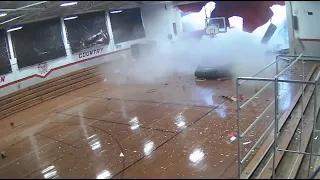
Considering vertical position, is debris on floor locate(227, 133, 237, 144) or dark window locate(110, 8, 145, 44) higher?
dark window locate(110, 8, 145, 44)

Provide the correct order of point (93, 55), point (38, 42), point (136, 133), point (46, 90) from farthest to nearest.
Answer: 1. point (93, 55)
2. point (38, 42)
3. point (46, 90)
4. point (136, 133)

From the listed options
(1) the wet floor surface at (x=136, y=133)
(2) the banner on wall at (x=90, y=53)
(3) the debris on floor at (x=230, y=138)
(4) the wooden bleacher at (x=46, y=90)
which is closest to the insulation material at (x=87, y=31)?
(2) the banner on wall at (x=90, y=53)

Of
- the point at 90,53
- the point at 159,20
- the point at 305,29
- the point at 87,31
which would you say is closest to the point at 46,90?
the point at 90,53

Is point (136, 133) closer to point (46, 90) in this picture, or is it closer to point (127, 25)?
point (46, 90)

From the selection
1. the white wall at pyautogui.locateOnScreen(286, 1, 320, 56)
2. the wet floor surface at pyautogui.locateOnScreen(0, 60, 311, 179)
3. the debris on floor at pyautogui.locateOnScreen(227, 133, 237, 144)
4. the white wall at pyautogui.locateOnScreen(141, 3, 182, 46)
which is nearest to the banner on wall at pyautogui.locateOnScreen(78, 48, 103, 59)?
the wet floor surface at pyautogui.locateOnScreen(0, 60, 311, 179)

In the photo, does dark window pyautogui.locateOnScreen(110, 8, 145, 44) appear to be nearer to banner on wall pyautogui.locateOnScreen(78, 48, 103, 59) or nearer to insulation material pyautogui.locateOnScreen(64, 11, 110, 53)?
insulation material pyautogui.locateOnScreen(64, 11, 110, 53)

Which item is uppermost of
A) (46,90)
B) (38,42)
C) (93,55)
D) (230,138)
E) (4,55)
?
(38,42)

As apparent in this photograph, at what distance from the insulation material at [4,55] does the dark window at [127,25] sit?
180 inches

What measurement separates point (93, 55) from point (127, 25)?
236 cm

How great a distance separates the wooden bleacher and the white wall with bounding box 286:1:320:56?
6.86m

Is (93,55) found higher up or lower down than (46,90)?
higher up

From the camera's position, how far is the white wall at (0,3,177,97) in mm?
9664

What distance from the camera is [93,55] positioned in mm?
12211

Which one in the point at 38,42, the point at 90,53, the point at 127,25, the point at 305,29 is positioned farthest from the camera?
the point at 127,25
